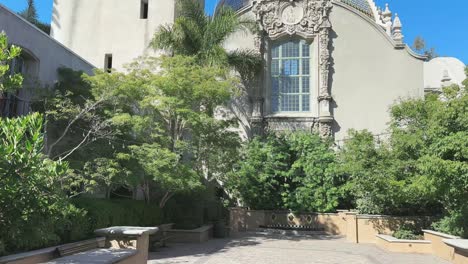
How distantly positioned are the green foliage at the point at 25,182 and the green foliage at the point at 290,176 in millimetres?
17004

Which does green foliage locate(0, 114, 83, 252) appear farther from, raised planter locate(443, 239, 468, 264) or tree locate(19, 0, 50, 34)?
tree locate(19, 0, 50, 34)

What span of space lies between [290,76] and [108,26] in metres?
12.1

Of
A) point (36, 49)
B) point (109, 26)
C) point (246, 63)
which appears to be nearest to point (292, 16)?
point (246, 63)

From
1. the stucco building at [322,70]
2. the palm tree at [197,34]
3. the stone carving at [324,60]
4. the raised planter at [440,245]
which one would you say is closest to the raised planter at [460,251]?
the raised planter at [440,245]

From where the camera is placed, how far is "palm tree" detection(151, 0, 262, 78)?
71.2 feet

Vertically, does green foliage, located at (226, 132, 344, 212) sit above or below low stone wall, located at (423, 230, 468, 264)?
above

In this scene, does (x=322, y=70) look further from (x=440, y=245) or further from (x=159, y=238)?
(x=159, y=238)

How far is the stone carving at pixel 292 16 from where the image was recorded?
29281 mm

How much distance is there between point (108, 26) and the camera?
25234 mm

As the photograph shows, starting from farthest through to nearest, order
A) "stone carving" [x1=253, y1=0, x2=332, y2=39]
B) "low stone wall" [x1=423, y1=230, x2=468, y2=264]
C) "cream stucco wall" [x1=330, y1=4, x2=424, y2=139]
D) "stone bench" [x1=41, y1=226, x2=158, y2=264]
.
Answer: "stone carving" [x1=253, y1=0, x2=332, y2=39] → "cream stucco wall" [x1=330, y1=4, x2=424, y2=139] → "low stone wall" [x1=423, y1=230, x2=468, y2=264] → "stone bench" [x1=41, y1=226, x2=158, y2=264]

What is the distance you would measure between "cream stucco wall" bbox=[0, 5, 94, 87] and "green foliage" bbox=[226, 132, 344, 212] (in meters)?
10.5

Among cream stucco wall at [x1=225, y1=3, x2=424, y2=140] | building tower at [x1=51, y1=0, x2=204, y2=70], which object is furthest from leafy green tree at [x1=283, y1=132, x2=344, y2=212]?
building tower at [x1=51, y1=0, x2=204, y2=70]

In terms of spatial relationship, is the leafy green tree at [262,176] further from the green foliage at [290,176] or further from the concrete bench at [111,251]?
the concrete bench at [111,251]

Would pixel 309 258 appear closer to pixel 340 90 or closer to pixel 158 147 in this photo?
pixel 158 147
